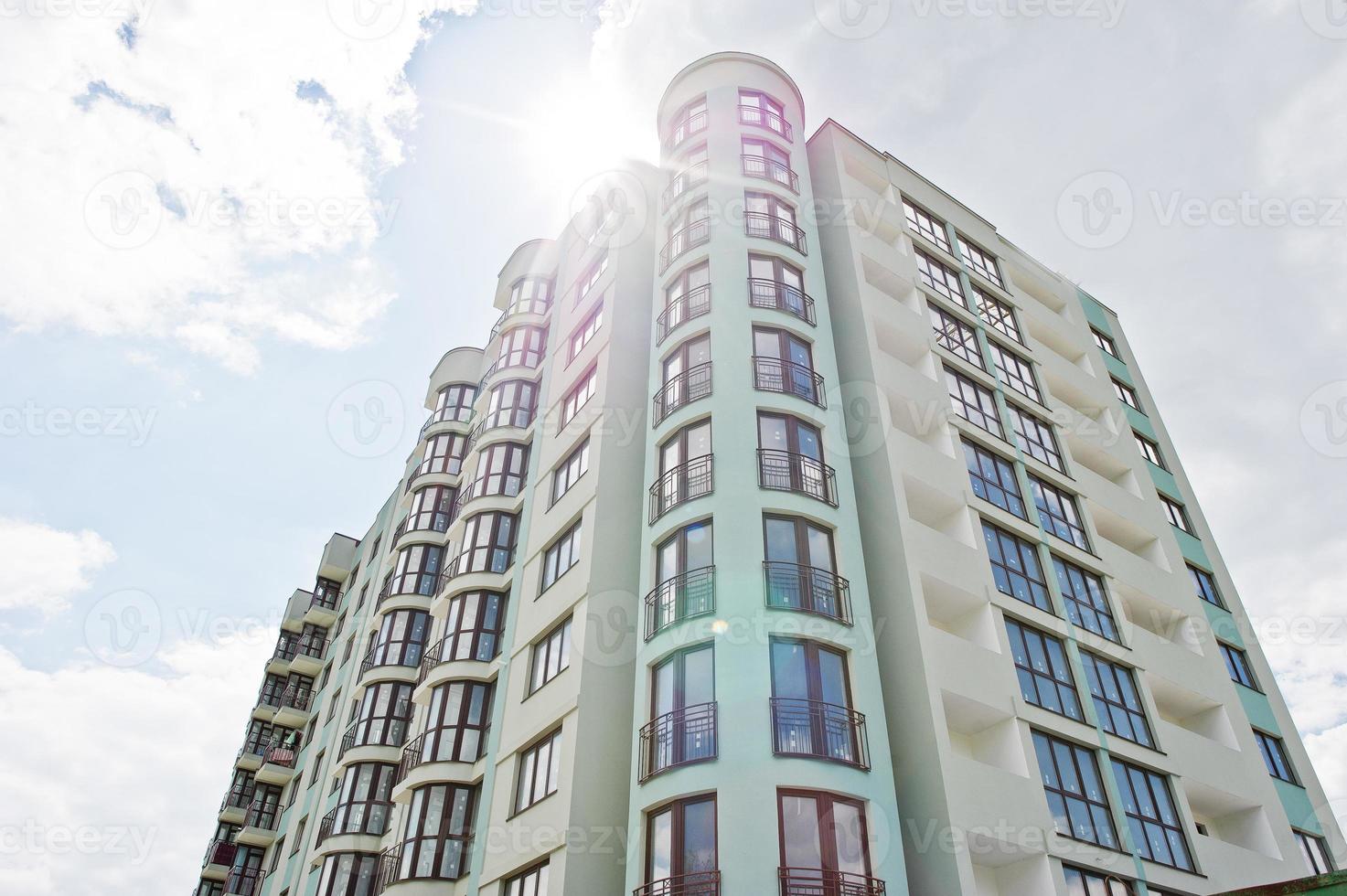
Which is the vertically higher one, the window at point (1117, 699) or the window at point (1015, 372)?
the window at point (1015, 372)

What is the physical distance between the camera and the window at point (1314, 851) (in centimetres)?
2603

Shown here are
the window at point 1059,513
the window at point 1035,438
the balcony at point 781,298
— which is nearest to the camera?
the balcony at point 781,298

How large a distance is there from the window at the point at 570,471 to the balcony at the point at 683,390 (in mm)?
3245

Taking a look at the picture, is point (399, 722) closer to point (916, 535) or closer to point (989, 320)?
point (916, 535)

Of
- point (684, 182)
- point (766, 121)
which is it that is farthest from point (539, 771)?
point (766, 121)

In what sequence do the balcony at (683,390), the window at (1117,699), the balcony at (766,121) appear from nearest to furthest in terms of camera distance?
the balcony at (683,390)
the window at (1117,699)
the balcony at (766,121)

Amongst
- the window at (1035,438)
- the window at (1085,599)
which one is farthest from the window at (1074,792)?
the window at (1035,438)

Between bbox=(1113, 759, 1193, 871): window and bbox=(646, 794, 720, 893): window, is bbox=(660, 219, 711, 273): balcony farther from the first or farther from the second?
bbox=(1113, 759, 1193, 871): window

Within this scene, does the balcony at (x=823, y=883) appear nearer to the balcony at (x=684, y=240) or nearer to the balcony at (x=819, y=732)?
the balcony at (x=819, y=732)

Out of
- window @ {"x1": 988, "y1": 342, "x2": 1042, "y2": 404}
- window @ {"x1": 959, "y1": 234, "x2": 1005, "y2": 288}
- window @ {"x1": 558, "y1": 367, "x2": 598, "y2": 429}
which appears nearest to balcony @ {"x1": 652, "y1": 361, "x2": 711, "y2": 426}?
window @ {"x1": 558, "y1": 367, "x2": 598, "y2": 429}

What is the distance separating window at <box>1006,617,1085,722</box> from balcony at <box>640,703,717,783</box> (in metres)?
9.11

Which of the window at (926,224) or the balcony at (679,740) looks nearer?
the balcony at (679,740)

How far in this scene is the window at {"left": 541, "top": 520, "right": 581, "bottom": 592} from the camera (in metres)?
24.9

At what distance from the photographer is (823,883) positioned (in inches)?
616
